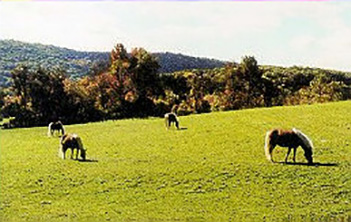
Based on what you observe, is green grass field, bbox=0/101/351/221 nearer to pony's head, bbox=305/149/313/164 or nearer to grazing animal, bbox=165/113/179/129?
pony's head, bbox=305/149/313/164

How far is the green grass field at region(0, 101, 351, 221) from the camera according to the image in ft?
48.8

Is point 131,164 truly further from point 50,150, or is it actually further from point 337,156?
point 337,156

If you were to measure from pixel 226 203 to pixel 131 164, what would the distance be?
4.29 metres

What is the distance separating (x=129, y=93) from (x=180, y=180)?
23137 mm

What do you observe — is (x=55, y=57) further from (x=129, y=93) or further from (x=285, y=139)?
(x=285, y=139)

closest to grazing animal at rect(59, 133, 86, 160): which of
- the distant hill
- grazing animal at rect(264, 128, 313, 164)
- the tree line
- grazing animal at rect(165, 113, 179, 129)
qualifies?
grazing animal at rect(264, 128, 313, 164)

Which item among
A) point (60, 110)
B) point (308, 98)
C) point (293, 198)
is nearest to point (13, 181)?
point (293, 198)

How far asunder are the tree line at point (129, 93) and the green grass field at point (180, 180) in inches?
514

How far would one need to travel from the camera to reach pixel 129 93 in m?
39.6

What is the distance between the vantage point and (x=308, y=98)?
121 feet

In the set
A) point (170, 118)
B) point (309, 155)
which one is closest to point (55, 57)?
point (170, 118)

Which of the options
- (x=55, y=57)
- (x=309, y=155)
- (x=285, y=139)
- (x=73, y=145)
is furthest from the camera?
(x=55, y=57)

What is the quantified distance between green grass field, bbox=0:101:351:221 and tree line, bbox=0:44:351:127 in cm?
1304

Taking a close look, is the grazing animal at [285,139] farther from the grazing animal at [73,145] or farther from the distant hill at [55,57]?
the distant hill at [55,57]
